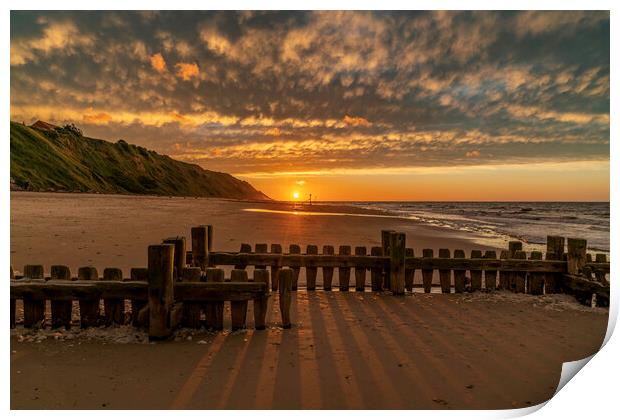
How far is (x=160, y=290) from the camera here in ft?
14.6

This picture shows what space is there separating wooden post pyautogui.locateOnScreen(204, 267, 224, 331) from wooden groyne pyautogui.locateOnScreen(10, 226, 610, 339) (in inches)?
0.5

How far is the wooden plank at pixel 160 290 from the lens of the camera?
173 inches

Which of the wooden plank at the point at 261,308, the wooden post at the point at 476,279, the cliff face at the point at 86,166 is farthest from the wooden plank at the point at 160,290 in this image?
the cliff face at the point at 86,166

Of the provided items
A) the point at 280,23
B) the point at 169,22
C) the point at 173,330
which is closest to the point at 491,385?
the point at 173,330

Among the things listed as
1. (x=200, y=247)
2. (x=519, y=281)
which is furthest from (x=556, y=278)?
(x=200, y=247)

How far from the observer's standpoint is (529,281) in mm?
7141

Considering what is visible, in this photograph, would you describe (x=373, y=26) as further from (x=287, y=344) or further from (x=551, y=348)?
(x=551, y=348)

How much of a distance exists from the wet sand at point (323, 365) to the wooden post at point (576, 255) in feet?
5.32

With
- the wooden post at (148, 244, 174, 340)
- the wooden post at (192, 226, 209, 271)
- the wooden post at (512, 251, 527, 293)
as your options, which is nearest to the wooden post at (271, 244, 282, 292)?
the wooden post at (192, 226, 209, 271)

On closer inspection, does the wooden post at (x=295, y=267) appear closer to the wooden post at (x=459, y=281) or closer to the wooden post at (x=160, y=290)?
the wooden post at (x=160, y=290)

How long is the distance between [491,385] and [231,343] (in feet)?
9.02

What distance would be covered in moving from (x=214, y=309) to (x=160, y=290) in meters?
0.71

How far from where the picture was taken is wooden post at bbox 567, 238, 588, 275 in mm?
6848

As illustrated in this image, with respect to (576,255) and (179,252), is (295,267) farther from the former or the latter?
(576,255)
